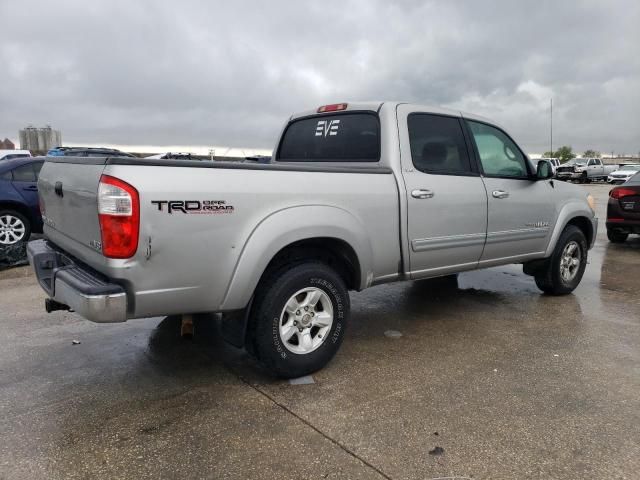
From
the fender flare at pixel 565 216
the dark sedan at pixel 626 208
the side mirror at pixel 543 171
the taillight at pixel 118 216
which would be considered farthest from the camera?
the dark sedan at pixel 626 208

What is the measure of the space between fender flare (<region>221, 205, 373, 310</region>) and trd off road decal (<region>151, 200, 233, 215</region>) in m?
0.26

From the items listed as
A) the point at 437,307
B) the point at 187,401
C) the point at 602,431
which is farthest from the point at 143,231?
the point at 437,307

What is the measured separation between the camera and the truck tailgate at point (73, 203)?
2.88 meters

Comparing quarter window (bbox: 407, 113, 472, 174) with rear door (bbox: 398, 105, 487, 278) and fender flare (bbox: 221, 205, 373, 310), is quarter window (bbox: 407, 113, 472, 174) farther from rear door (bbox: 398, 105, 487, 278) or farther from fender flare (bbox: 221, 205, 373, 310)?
fender flare (bbox: 221, 205, 373, 310)

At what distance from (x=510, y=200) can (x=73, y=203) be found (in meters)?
3.67

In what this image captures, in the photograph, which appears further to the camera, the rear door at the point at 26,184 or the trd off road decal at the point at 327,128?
the rear door at the point at 26,184

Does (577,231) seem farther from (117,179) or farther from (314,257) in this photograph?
(117,179)

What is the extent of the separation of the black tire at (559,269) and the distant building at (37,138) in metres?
59.6

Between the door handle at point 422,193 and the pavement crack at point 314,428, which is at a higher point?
the door handle at point 422,193

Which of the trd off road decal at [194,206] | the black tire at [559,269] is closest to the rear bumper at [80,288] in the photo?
the trd off road decal at [194,206]

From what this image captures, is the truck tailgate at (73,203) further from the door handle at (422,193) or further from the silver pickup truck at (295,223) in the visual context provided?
the door handle at (422,193)

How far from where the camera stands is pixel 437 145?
438 centimetres

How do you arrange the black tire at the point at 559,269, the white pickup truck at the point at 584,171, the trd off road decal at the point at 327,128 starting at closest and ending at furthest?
the trd off road decal at the point at 327,128
the black tire at the point at 559,269
the white pickup truck at the point at 584,171

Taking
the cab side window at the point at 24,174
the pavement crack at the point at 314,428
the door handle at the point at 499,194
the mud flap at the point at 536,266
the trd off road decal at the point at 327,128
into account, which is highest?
the trd off road decal at the point at 327,128
